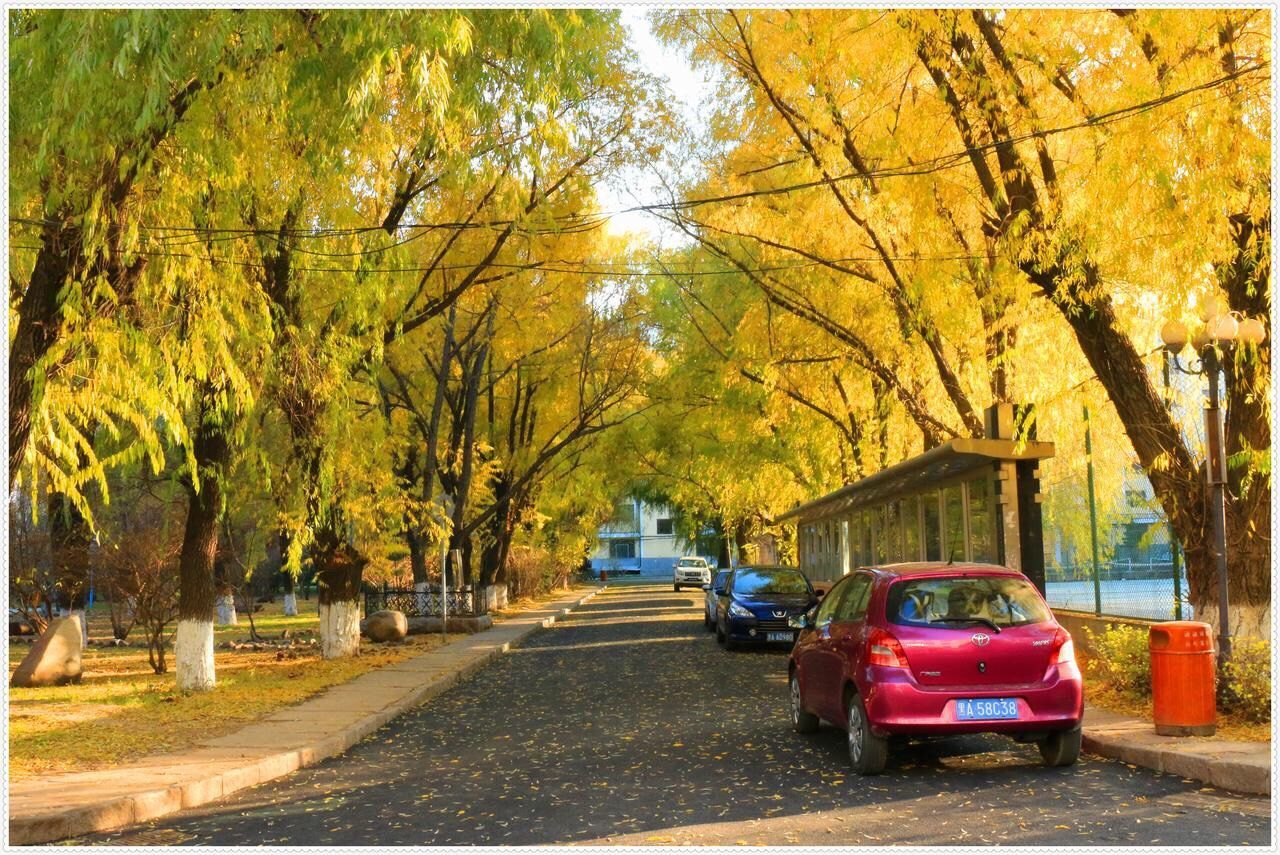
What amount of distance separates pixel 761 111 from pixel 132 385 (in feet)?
36.8

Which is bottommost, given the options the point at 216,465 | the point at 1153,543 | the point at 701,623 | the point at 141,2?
the point at 701,623

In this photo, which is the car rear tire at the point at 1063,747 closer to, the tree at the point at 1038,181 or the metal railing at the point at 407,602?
the tree at the point at 1038,181

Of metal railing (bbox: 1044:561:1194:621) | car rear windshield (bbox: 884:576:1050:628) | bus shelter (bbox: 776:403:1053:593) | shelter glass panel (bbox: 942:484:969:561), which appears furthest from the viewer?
shelter glass panel (bbox: 942:484:969:561)

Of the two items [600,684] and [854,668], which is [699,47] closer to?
[600,684]

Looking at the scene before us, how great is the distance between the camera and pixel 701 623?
113ft

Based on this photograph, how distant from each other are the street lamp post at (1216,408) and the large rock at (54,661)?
15617 millimetres

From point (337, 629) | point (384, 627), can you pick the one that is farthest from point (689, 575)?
point (337, 629)

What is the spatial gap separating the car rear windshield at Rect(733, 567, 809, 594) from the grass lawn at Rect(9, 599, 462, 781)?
6.62 m

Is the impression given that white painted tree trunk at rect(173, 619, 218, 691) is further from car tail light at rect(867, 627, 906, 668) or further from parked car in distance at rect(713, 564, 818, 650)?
parked car in distance at rect(713, 564, 818, 650)

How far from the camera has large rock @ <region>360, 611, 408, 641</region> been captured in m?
26.8

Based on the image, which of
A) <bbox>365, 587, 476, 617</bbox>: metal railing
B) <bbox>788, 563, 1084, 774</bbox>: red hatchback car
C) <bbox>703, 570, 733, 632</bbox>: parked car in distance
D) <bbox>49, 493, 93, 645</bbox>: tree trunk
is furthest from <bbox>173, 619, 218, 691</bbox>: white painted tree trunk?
<bbox>365, 587, 476, 617</bbox>: metal railing

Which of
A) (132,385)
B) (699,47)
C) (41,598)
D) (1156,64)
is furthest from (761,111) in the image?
(41,598)

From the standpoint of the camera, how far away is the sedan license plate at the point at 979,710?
9.34 m

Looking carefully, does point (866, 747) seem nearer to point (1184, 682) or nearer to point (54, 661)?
point (1184, 682)
